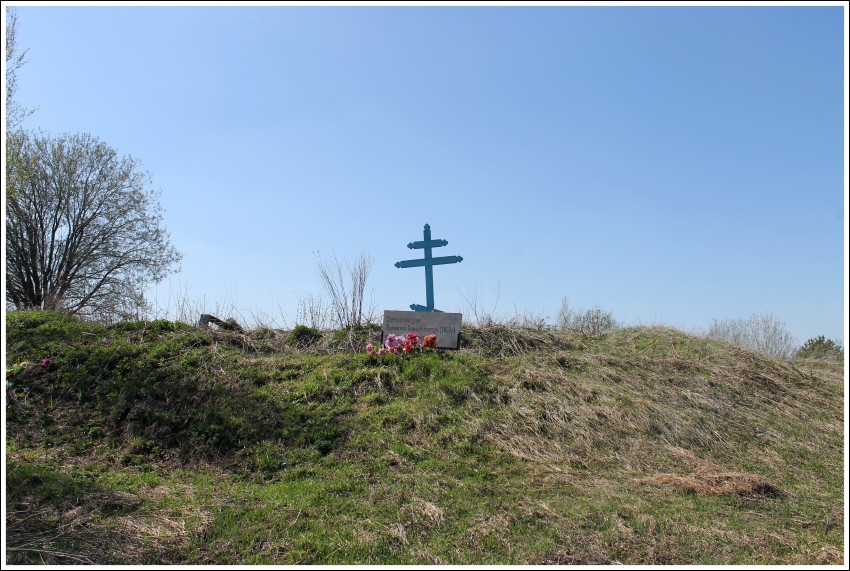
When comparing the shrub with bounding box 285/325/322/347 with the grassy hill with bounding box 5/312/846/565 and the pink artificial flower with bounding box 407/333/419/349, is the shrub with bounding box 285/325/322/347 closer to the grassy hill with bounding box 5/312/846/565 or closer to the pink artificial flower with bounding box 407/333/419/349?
the grassy hill with bounding box 5/312/846/565


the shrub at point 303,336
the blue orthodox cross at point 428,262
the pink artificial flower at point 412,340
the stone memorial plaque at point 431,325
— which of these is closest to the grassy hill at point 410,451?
the shrub at point 303,336

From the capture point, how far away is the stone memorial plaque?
9.20m

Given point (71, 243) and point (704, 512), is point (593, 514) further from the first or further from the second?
point (71, 243)

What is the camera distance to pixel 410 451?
19.8 ft

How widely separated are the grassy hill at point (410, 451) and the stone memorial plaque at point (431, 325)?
35 centimetres

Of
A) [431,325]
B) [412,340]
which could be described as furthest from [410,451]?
[431,325]

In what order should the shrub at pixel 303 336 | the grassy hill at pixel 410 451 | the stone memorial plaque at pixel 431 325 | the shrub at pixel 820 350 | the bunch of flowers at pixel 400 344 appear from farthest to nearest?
the shrub at pixel 820 350, the shrub at pixel 303 336, the stone memorial plaque at pixel 431 325, the bunch of flowers at pixel 400 344, the grassy hill at pixel 410 451

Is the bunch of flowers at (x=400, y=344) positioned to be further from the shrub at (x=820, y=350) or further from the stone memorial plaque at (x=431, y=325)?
the shrub at (x=820, y=350)

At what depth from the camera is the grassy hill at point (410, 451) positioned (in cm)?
423

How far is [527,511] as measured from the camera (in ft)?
15.5

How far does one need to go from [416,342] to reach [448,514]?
4.31 metres

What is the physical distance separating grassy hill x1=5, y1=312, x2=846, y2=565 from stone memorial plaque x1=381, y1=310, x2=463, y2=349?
0.35 m

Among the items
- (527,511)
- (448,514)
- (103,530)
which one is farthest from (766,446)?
(103,530)

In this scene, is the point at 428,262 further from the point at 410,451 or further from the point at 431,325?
the point at 410,451
